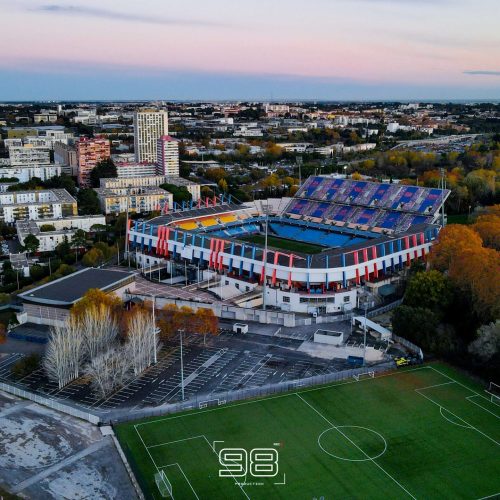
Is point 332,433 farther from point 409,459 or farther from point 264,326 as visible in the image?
point 264,326

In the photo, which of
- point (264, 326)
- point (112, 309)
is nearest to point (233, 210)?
point (264, 326)

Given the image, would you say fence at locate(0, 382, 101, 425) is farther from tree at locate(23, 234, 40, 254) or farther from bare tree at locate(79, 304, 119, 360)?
tree at locate(23, 234, 40, 254)

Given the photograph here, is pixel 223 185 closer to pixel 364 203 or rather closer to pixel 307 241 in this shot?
pixel 364 203

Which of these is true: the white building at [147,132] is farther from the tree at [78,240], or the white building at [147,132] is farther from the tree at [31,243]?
the tree at [31,243]

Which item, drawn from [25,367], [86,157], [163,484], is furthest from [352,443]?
[86,157]

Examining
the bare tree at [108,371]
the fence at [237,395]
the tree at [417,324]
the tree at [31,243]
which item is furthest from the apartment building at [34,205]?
the tree at [417,324]

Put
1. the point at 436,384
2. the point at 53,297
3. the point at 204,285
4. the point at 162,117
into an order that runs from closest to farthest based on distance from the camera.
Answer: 1. the point at 436,384
2. the point at 53,297
3. the point at 204,285
4. the point at 162,117

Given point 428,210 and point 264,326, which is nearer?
point 264,326
